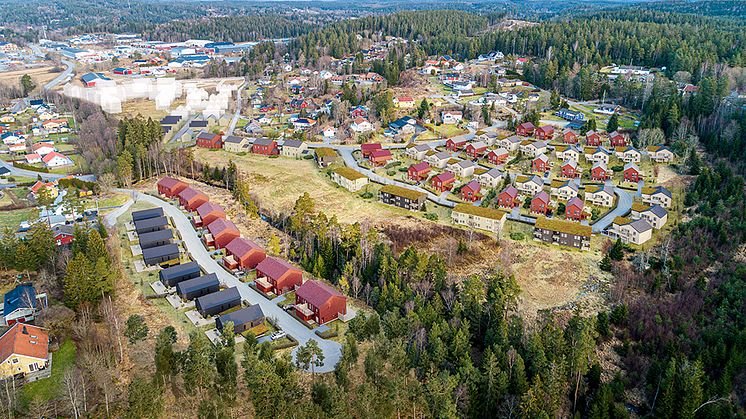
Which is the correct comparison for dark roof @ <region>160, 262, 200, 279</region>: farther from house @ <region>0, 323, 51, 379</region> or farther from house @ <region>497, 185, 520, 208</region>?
house @ <region>497, 185, 520, 208</region>

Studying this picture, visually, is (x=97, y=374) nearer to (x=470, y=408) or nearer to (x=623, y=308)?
(x=470, y=408)

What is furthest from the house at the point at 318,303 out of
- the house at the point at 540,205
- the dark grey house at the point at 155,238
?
the house at the point at 540,205

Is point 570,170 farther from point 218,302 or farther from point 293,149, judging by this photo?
point 218,302

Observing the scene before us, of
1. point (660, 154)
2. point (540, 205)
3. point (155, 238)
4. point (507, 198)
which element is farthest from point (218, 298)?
point (660, 154)

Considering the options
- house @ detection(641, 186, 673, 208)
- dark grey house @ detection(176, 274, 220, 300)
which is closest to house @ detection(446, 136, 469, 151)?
house @ detection(641, 186, 673, 208)

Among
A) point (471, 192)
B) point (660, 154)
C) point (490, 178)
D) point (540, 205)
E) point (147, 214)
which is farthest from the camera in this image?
point (660, 154)

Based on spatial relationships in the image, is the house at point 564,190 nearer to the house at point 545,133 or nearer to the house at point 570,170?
the house at point 570,170
